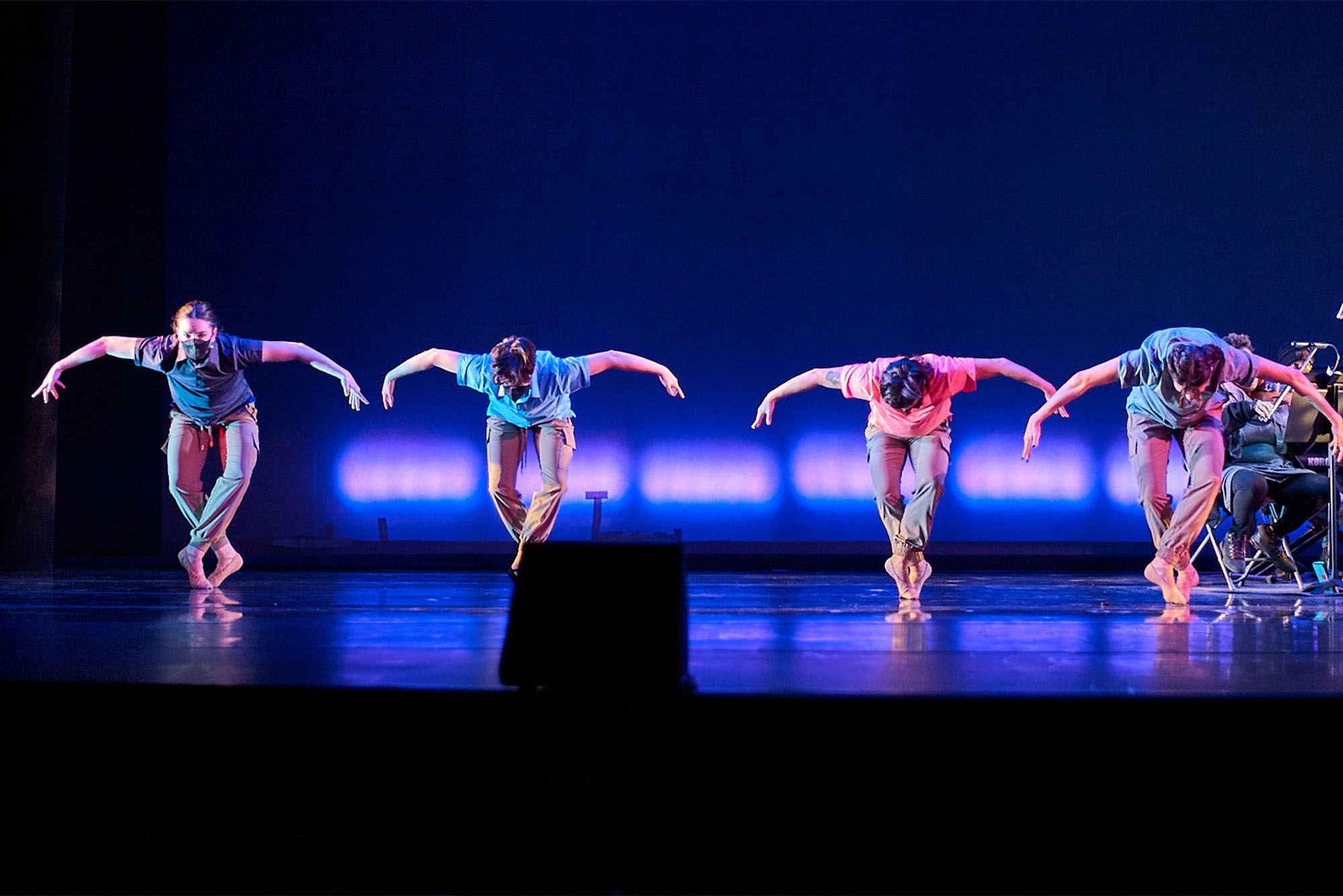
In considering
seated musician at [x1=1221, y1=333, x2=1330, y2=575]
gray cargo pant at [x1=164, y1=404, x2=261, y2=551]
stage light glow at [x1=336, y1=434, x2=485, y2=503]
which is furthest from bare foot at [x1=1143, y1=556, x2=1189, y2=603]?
stage light glow at [x1=336, y1=434, x2=485, y2=503]

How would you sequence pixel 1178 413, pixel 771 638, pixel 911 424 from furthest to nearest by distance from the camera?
pixel 911 424 → pixel 1178 413 → pixel 771 638

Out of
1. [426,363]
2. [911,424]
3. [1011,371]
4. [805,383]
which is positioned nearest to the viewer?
[1011,371]

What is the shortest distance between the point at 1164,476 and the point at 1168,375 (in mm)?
547

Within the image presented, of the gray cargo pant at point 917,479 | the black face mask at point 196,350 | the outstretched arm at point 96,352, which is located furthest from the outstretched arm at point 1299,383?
the outstretched arm at point 96,352

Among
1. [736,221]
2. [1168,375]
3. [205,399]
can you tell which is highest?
[736,221]

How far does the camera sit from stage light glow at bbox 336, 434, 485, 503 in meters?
9.62

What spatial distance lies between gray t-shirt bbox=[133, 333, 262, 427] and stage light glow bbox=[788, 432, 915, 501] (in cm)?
504

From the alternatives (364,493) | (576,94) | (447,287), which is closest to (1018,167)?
(576,94)

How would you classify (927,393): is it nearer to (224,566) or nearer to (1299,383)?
(1299,383)

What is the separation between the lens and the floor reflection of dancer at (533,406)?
638 centimetres

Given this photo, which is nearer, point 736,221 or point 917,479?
point 917,479

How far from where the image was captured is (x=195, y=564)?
6355 millimetres

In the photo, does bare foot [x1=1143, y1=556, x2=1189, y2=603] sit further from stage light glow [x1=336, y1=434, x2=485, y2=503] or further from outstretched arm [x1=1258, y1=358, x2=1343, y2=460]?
stage light glow [x1=336, y1=434, x2=485, y2=503]

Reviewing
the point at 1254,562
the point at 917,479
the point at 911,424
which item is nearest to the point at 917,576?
the point at 917,479
